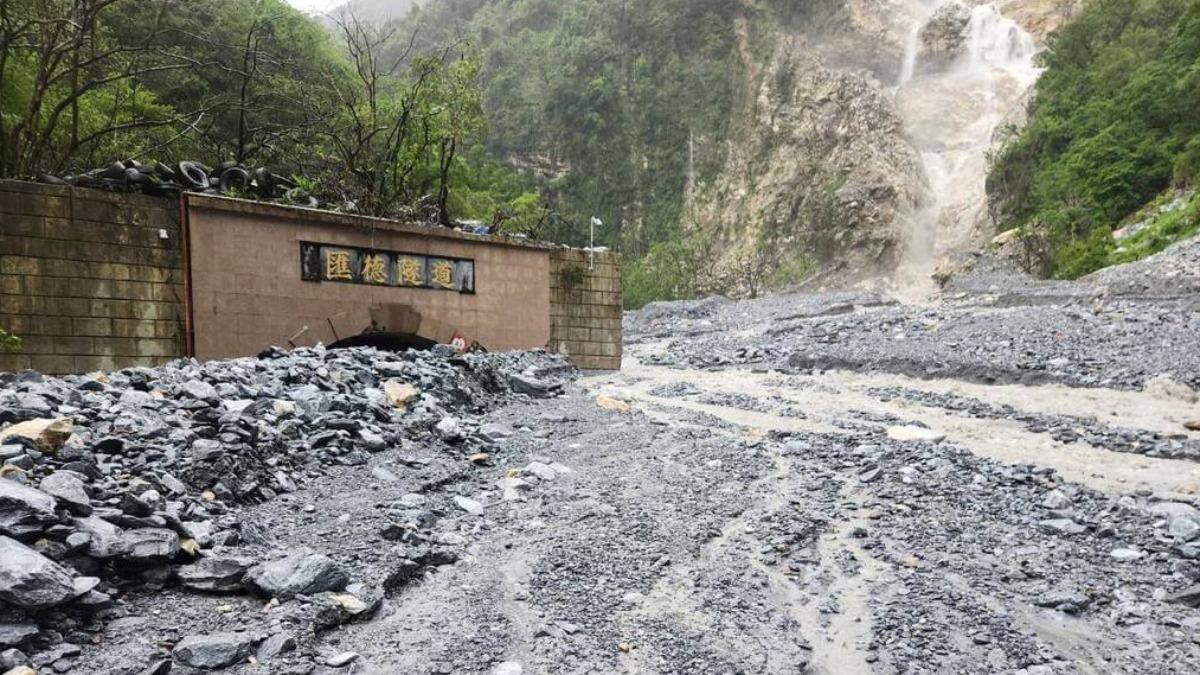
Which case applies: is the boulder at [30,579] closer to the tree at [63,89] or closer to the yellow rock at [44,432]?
the yellow rock at [44,432]

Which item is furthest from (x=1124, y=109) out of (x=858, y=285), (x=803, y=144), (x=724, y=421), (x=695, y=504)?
(x=695, y=504)

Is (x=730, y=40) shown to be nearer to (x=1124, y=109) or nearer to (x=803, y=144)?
(x=803, y=144)

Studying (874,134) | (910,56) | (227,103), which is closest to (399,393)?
(227,103)

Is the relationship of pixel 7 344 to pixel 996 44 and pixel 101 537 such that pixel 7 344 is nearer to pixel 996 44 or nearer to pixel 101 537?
pixel 101 537

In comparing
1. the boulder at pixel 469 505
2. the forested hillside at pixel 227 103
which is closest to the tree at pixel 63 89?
the forested hillside at pixel 227 103

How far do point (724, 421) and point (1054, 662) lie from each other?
570 cm

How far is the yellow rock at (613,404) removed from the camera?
853 cm

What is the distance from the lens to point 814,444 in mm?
6461

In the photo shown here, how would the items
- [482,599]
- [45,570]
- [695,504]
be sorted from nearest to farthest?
1. [45,570]
2. [482,599]
3. [695,504]

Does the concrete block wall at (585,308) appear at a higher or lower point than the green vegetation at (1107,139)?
lower

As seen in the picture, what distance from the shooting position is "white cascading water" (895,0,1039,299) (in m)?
33.9

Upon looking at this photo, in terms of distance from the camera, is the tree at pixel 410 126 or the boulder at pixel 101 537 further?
the tree at pixel 410 126

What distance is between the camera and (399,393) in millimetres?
6250

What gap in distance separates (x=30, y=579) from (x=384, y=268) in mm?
7569
